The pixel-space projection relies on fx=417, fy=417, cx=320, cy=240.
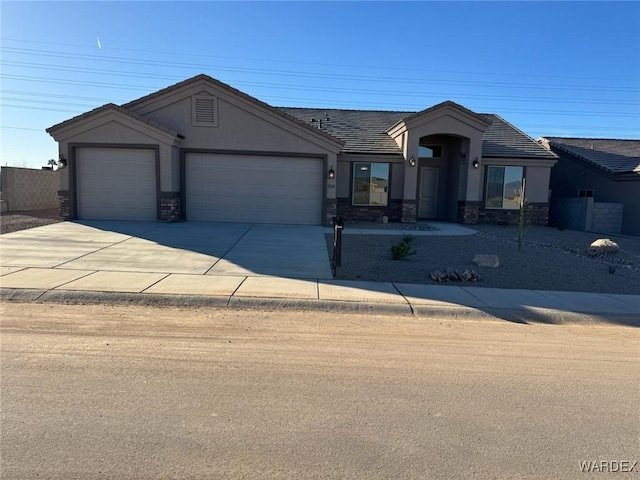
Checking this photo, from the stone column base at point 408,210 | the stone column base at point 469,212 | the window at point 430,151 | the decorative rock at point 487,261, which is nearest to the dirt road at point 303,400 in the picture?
the decorative rock at point 487,261

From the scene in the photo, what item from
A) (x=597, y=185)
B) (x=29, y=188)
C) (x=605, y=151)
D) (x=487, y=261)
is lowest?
(x=487, y=261)

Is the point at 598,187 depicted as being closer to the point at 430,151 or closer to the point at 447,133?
the point at 430,151

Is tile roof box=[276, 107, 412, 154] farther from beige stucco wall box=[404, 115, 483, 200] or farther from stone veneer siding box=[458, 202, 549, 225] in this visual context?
stone veneer siding box=[458, 202, 549, 225]

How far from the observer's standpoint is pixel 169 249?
1098 cm

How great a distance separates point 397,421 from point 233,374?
5.53 ft

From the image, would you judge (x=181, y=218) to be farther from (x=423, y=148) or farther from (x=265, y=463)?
(x=265, y=463)

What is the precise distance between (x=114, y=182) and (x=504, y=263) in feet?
45.4

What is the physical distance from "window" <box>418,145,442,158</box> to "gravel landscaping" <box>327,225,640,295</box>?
6.51 meters

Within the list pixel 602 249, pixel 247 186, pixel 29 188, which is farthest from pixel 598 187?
pixel 29 188

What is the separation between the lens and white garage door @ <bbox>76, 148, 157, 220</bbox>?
15727 millimetres

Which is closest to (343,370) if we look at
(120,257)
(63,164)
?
(120,257)

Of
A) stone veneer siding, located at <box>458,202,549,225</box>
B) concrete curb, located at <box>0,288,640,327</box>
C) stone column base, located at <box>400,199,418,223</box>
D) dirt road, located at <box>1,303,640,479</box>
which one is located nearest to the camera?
dirt road, located at <box>1,303,640,479</box>

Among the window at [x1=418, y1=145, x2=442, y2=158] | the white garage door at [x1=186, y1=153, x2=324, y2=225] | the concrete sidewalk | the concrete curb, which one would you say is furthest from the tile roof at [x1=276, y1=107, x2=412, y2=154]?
the concrete curb

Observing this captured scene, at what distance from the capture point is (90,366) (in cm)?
425
